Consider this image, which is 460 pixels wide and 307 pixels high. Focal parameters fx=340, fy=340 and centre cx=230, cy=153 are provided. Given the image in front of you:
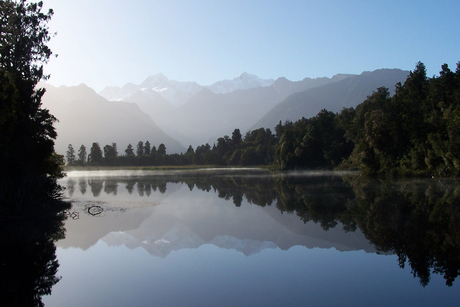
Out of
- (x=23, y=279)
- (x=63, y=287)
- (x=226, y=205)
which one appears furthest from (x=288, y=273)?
(x=226, y=205)

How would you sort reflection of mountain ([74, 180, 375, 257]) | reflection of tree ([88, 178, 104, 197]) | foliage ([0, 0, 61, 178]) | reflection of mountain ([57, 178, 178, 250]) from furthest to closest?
1. reflection of tree ([88, 178, 104, 197])
2. foliage ([0, 0, 61, 178])
3. reflection of mountain ([57, 178, 178, 250])
4. reflection of mountain ([74, 180, 375, 257])

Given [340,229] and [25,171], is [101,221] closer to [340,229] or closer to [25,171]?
[25,171]

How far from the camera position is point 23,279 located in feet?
31.2

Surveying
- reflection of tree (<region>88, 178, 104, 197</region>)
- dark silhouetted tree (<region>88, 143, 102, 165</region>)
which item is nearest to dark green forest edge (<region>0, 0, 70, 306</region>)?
reflection of tree (<region>88, 178, 104, 197</region>)

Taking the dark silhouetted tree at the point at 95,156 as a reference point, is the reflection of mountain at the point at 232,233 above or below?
below

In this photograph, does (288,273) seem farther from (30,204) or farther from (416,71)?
(416,71)

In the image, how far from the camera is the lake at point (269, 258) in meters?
8.31

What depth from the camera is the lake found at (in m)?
8.31

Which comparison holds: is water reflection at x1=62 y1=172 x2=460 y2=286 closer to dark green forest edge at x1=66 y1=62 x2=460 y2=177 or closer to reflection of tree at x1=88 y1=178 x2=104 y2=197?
reflection of tree at x1=88 y1=178 x2=104 y2=197

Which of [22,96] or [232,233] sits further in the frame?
[22,96]

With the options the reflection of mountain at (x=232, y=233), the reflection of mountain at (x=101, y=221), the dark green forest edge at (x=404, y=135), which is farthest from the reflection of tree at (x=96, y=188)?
the dark green forest edge at (x=404, y=135)

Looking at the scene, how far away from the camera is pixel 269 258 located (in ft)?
38.5

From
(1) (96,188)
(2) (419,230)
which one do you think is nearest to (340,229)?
(2) (419,230)

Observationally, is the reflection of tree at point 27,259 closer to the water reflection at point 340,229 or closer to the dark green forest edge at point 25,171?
the dark green forest edge at point 25,171
